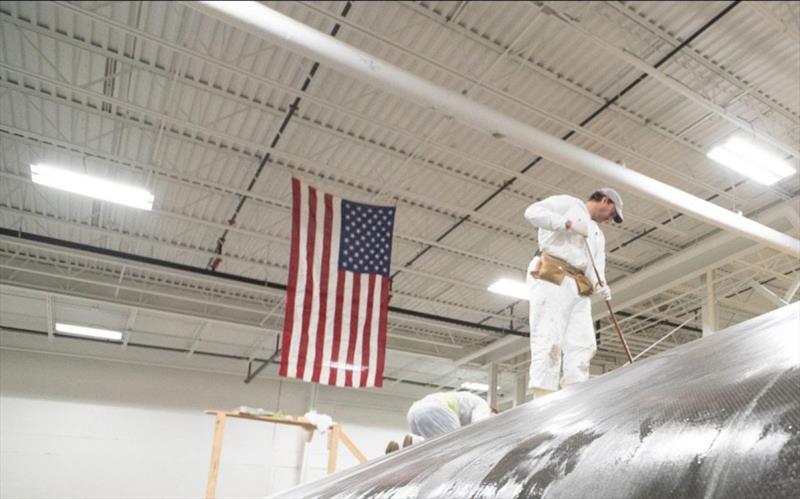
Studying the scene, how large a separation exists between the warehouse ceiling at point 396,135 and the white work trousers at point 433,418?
356 cm

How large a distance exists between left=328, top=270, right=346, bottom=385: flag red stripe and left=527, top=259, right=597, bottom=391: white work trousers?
11.9ft

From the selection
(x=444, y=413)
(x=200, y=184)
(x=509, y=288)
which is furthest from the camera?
(x=509, y=288)

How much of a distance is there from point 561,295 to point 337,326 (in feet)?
12.8

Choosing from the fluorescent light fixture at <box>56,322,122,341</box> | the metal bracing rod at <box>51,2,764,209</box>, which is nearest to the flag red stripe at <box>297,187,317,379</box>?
the metal bracing rod at <box>51,2,764,209</box>

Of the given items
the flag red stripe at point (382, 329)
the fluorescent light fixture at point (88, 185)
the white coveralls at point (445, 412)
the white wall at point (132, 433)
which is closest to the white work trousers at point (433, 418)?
the white coveralls at point (445, 412)

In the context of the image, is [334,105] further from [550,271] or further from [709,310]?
[709,310]

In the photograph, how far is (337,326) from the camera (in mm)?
7387

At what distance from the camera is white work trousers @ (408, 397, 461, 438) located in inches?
178

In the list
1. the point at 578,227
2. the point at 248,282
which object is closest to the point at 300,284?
the point at 578,227

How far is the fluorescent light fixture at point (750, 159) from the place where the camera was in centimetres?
749

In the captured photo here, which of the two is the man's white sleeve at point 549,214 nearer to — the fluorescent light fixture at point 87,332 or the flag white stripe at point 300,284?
the flag white stripe at point 300,284

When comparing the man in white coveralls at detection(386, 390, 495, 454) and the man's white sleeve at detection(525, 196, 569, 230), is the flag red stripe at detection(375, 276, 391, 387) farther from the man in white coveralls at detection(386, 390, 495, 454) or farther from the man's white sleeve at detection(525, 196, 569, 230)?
the man's white sleeve at detection(525, 196, 569, 230)

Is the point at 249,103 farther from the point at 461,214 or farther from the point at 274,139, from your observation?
the point at 461,214

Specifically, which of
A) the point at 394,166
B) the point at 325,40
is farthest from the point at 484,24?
the point at 394,166
